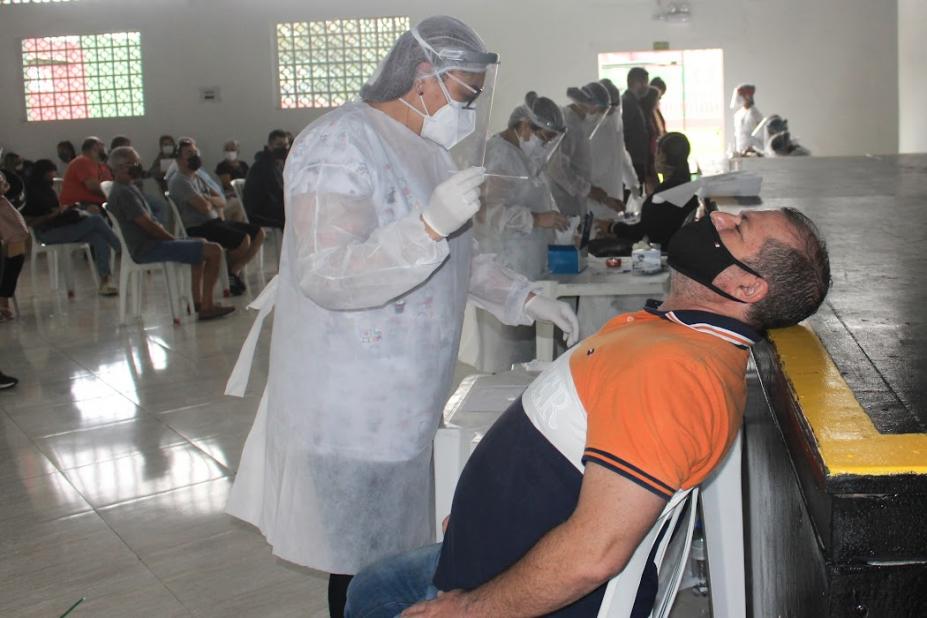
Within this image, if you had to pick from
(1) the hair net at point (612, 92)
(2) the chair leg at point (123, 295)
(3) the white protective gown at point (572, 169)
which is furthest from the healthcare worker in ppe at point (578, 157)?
(2) the chair leg at point (123, 295)

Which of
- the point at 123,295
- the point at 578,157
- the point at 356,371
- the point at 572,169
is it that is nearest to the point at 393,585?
the point at 356,371

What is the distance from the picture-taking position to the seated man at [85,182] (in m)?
7.83

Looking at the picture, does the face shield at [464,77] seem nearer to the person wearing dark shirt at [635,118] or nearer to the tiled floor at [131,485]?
the tiled floor at [131,485]

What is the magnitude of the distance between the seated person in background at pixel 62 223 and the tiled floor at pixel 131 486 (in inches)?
66.7

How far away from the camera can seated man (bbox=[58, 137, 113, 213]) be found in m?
7.83

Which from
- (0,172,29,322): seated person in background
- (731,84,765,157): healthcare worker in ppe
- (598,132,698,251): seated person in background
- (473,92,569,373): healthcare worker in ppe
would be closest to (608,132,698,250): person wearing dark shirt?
(598,132,698,251): seated person in background

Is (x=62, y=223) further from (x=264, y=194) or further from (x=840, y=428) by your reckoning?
(x=840, y=428)

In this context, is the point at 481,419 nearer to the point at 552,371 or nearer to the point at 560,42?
the point at 552,371

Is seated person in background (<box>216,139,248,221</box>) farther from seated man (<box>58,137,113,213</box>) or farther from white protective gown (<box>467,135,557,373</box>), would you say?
white protective gown (<box>467,135,557,373</box>)

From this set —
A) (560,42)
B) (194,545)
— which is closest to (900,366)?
(194,545)

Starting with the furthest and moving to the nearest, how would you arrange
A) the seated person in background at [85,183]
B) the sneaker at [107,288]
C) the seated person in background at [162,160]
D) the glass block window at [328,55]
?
the glass block window at [328,55] < the seated person in background at [162,160] < the seated person in background at [85,183] < the sneaker at [107,288]

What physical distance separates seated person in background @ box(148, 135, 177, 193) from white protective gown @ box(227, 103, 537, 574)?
31.5 feet

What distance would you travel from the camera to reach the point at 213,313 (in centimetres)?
620

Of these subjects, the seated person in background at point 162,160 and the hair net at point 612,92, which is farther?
the seated person in background at point 162,160
